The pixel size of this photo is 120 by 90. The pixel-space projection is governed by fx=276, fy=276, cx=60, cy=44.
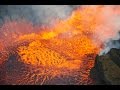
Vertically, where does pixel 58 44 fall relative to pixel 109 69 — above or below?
above

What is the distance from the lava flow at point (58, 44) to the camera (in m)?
4.22

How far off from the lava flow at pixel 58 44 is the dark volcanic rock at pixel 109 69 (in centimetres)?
14

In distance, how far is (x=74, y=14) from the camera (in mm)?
4289

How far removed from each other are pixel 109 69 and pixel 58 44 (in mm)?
863

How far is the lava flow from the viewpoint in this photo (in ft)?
13.8

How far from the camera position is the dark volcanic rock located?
416 centimetres

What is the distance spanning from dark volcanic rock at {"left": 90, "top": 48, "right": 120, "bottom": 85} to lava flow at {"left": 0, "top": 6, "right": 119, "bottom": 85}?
0.46 feet

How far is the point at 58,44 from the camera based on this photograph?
168 inches

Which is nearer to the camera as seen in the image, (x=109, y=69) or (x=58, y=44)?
(x=109, y=69)

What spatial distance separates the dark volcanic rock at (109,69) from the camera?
164 inches
